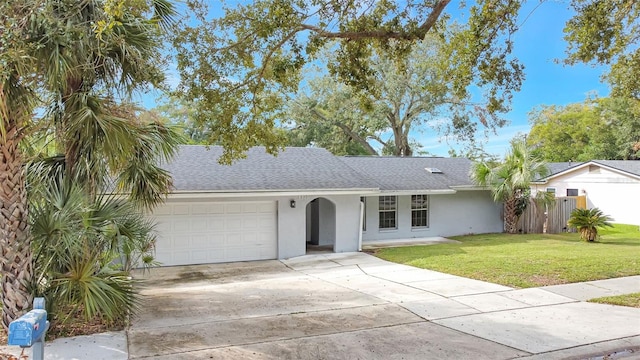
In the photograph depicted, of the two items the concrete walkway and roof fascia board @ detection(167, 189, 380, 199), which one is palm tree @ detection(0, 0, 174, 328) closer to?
the concrete walkway

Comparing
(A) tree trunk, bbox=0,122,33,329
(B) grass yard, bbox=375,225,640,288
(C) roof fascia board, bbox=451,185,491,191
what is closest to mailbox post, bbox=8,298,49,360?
(A) tree trunk, bbox=0,122,33,329

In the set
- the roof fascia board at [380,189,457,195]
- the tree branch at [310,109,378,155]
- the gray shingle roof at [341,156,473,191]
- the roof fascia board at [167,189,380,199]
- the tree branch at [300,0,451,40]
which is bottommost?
the roof fascia board at [167,189,380,199]

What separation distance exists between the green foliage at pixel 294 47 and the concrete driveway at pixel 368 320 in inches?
130

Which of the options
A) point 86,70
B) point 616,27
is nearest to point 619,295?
point 616,27

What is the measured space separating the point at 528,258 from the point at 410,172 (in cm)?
783

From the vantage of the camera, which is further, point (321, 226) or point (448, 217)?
point (448, 217)

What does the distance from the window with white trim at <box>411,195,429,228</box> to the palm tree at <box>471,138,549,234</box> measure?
273 centimetres

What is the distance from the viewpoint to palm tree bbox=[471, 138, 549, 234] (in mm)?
20609

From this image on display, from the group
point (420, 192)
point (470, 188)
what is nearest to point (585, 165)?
point (470, 188)

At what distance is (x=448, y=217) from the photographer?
2059cm

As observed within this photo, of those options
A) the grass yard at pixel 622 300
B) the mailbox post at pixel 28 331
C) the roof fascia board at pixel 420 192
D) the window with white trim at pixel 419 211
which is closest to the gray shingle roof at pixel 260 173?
the roof fascia board at pixel 420 192

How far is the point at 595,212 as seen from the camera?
1859 cm

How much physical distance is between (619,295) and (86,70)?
36.0 ft

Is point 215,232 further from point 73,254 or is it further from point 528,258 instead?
point 528,258
